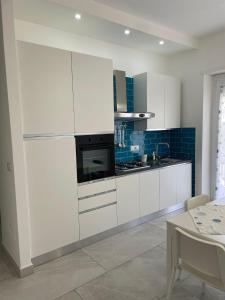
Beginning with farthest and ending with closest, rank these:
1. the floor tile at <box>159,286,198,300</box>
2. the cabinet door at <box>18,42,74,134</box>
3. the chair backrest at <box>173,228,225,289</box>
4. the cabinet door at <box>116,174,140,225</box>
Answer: the cabinet door at <box>116,174,140,225</box> < the cabinet door at <box>18,42,74,134</box> < the floor tile at <box>159,286,198,300</box> < the chair backrest at <box>173,228,225,289</box>

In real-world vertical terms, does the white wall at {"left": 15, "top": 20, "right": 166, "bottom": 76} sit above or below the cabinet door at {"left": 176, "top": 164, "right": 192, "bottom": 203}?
above

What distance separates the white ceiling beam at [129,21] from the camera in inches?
94.5

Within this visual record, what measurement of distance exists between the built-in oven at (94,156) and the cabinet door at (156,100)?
101 centimetres

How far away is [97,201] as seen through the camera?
279cm

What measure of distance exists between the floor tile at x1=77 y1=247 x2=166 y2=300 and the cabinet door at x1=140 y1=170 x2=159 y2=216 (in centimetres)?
90

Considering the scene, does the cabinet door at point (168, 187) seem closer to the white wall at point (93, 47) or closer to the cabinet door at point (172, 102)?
the cabinet door at point (172, 102)

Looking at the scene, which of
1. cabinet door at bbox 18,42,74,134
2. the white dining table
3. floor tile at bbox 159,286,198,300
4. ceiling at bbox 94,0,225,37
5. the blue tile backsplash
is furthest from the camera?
the blue tile backsplash

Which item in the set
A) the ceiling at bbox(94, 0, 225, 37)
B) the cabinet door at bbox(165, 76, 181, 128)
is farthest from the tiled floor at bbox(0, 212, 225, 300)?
the ceiling at bbox(94, 0, 225, 37)

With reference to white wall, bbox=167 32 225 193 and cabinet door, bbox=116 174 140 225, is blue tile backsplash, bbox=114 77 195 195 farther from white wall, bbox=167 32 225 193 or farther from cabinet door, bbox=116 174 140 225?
cabinet door, bbox=116 174 140 225

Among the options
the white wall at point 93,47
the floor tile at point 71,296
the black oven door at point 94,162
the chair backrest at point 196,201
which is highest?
the white wall at point 93,47

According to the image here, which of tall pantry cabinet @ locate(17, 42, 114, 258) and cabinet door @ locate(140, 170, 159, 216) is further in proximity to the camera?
cabinet door @ locate(140, 170, 159, 216)

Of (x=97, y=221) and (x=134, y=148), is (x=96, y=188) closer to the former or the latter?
(x=97, y=221)

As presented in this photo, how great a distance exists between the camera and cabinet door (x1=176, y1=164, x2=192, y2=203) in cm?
377

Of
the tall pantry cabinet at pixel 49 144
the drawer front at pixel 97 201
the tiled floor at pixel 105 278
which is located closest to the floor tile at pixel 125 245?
the tiled floor at pixel 105 278
